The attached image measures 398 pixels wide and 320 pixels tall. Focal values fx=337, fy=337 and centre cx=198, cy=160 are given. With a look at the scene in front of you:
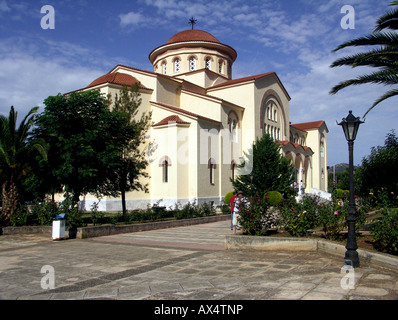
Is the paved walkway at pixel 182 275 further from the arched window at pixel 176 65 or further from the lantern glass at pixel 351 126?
the arched window at pixel 176 65

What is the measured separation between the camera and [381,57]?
11.1 m

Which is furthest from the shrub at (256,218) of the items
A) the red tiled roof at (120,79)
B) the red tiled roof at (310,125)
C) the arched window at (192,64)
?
the red tiled roof at (310,125)

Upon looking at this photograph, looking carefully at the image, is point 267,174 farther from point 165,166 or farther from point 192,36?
point 192,36

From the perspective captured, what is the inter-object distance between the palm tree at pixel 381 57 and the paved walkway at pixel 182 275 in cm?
630

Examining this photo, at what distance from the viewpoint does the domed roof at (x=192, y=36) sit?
33938 mm

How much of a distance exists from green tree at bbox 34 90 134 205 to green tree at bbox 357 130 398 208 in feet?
43.0

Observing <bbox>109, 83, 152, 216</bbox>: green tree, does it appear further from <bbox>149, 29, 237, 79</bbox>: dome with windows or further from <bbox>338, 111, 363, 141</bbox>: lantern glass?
<bbox>338, 111, 363, 141</bbox>: lantern glass

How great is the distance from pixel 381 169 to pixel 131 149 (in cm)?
1441

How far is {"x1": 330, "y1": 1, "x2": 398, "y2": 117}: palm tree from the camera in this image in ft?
34.5

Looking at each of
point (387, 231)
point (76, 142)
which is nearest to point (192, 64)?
point (76, 142)

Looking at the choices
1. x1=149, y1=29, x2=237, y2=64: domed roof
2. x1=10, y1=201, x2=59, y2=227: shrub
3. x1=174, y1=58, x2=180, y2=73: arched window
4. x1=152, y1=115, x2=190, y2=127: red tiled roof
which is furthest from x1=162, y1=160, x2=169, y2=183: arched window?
x1=149, y1=29, x2=237, y2=64: domed roof
